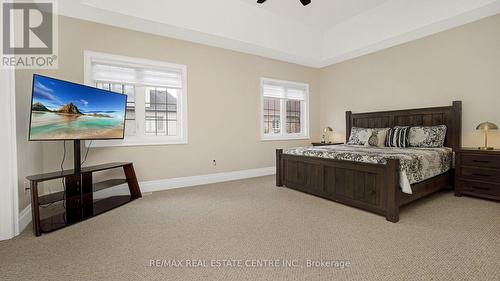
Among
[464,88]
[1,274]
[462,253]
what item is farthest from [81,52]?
[464,88]

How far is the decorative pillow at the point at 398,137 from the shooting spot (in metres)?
3.84

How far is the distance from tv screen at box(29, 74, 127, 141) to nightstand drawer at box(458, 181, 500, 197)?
4.99m

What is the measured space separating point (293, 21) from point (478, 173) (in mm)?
4054

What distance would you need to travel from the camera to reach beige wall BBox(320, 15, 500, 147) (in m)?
3.46

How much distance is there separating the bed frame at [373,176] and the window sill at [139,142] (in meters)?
1.84

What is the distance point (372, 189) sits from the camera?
2.67 m

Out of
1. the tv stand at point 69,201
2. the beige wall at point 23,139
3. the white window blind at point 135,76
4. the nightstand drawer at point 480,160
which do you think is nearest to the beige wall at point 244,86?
the beige wall at point 23,139

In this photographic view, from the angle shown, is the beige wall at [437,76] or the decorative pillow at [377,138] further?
the decorative pillow at [377,138]

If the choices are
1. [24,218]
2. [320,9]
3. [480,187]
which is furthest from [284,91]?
[24,218]

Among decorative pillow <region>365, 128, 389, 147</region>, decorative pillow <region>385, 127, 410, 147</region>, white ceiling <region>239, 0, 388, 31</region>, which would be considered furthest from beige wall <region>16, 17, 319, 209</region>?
decorative pillow <region>385, 127, 410, 147</region>

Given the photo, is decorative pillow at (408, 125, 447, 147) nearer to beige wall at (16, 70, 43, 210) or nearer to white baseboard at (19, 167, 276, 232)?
white baseboard at (19, 167, 276, 232)

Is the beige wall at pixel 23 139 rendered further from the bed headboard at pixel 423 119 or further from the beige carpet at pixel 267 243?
the bed headboard at pixel 423 119

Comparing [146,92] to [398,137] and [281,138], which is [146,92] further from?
[398,137]

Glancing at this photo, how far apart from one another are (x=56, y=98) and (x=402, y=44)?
5564 millimetres
